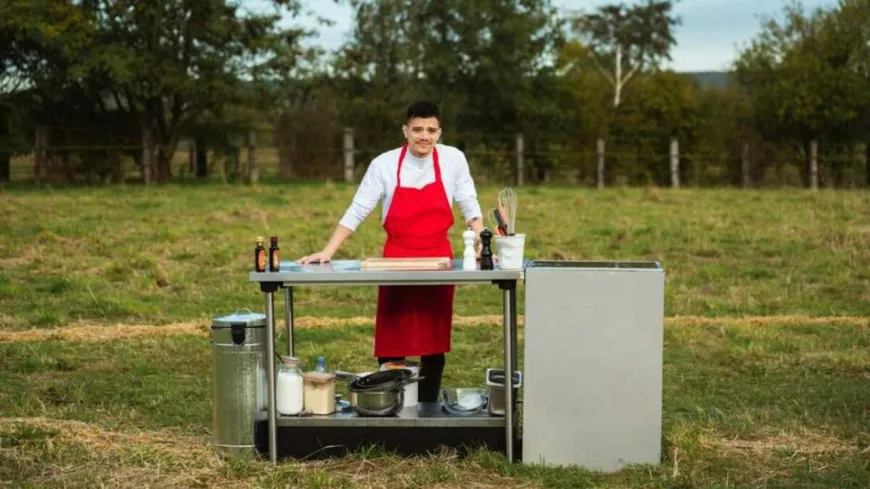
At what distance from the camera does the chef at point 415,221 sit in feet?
22.4

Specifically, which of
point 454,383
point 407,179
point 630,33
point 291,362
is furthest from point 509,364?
point 630,33

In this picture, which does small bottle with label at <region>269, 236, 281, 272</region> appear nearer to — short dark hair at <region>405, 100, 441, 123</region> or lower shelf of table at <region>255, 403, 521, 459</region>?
lower shelf of table at <region>255, 403, 521, 459</region>

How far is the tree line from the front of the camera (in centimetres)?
2930

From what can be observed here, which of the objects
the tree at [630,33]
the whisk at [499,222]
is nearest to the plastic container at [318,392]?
the whisk at [499,222]

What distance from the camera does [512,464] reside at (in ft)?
20.6

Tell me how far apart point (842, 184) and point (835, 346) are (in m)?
22.9

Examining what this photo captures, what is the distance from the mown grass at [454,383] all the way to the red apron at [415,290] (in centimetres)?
66

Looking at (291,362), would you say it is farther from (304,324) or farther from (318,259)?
(304,324)

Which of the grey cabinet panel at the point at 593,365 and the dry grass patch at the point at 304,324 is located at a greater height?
the grey cabinet panel at the point at 593,365

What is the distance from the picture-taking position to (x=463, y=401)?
6.67m

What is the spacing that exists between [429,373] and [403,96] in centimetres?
3018

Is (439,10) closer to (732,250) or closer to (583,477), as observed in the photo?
(732,250)

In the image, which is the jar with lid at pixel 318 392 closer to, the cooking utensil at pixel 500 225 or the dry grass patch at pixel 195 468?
the dry grass patch at pixel 195 468

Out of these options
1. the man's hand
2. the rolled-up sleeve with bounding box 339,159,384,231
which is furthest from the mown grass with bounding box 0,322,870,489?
the rolled-up sleeve with bounding box 339,159,384,231
